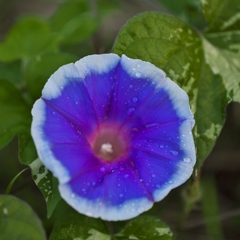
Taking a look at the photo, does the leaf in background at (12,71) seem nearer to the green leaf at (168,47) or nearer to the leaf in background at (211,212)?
the green leaf at (168,47)

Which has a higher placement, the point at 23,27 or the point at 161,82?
the point at 161,82

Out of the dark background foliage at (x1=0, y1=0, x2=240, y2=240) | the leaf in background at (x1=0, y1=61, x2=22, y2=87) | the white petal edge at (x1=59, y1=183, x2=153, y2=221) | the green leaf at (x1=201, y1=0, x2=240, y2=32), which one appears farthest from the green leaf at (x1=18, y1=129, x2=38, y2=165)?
the green leaf at (x1=201, y1=0, x2=240, y2=32)

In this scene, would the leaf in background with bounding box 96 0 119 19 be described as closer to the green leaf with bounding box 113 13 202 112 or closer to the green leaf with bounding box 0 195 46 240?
the green leaf with bounding box 113 13 202 112

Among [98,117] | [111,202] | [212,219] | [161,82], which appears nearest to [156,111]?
[161,82]

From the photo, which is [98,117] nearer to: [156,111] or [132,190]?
[156,111]

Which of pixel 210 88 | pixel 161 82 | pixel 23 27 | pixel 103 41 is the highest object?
pixel 161 82

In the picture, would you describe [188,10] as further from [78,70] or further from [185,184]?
[78,70]

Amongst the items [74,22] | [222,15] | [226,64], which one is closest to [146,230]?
[226,64]
